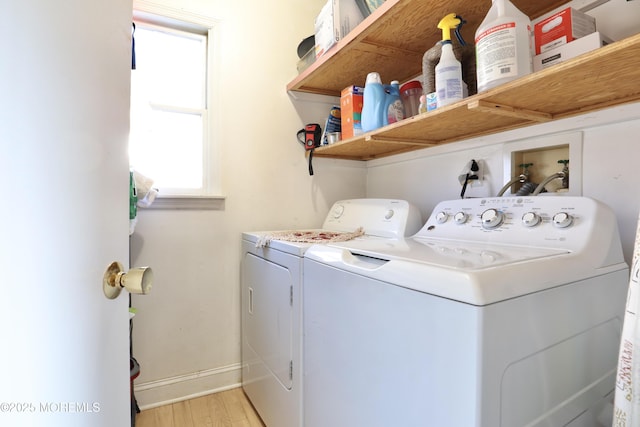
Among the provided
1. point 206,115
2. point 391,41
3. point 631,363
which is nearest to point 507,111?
Answer: point 391,41

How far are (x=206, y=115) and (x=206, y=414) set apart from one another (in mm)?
1689

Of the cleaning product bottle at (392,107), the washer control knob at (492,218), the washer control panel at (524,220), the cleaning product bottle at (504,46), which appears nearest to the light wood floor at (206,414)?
the washer control panel at (524,220)

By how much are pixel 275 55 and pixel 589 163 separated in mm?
1768

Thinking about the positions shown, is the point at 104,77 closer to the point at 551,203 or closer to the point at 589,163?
the point at 551,203

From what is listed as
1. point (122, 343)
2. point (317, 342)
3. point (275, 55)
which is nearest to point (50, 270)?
point (122, 343)

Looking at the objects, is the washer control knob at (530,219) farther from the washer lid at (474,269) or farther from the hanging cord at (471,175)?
the hanging cord at (471,175)

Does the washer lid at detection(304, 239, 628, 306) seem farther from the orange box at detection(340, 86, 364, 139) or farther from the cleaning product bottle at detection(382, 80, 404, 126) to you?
the orange box at detection(340, 86, 364, 139)

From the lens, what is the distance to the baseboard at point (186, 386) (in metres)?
1.78

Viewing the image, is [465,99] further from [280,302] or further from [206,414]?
[206,414]

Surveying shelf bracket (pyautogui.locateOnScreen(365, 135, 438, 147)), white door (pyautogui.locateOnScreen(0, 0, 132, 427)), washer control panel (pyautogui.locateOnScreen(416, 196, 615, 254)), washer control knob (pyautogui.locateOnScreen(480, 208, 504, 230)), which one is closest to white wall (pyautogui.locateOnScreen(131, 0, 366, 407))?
shelf bracket (pyautogui.locateOnScreen(365, 135, 438, 147))

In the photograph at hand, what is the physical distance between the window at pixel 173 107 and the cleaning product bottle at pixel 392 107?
40.1 inches

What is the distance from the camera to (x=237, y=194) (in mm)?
1980

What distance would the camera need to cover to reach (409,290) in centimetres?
78

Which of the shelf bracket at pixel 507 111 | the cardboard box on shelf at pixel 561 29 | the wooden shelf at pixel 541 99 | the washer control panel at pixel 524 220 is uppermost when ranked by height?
the cardboard box on shelf at pixel 561 29
